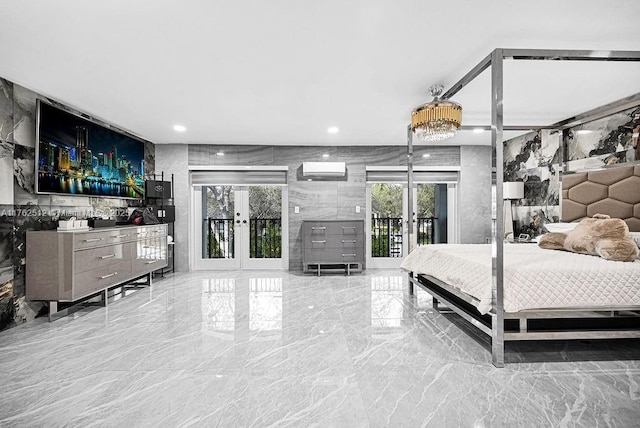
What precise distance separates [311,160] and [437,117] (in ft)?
11.1

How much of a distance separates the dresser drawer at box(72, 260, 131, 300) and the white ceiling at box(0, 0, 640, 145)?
192cm

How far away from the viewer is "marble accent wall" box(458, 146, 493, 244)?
652 cm

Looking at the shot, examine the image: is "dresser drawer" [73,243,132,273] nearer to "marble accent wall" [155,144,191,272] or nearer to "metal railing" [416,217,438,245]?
"marble accent wall" [155,144,191,272]

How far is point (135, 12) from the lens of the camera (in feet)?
7.11

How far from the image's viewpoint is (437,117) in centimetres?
328

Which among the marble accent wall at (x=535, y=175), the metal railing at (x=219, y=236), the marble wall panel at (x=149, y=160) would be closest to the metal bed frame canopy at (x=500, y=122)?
the marble accent wall at (x=535, y=175)

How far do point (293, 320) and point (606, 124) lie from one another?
4.34 m

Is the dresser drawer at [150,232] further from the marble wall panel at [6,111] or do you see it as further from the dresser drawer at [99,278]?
the marble wall panel at [6,111]

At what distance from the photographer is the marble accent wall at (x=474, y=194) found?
6.52 meters

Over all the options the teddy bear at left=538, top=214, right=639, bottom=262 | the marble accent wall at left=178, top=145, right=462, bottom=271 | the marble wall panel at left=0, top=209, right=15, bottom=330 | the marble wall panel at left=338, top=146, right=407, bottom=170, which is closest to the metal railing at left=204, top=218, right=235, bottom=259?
the marble accent wall at left=178, top=145, right=462, bottom=271

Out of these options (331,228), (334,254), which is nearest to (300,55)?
(331,228)

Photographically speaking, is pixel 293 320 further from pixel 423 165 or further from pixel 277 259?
pixel 423 165

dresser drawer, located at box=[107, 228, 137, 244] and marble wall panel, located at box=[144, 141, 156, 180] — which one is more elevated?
marble wall panel, located at box=[144, 141, 156, 180]

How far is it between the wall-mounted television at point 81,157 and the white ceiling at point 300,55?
0.85 ft
